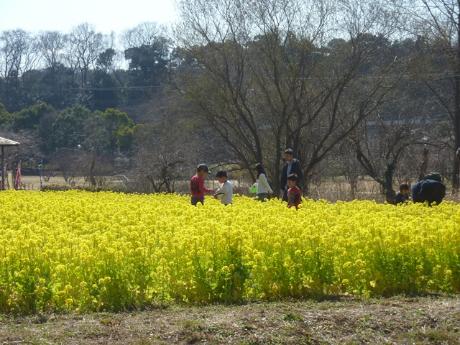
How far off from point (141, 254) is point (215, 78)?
23952 mm

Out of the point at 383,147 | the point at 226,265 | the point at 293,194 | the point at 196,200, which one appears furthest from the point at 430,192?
the point at 383,147

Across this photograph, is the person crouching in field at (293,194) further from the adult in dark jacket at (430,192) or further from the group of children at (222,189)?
the adult in dark jacket at (430,192)

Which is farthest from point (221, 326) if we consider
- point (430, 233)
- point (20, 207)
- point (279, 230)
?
point (20, 207)

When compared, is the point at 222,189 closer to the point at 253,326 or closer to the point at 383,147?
the point at 253,326

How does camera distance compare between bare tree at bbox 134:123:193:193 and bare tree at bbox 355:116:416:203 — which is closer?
bare tree at bbox 355:116:416:203

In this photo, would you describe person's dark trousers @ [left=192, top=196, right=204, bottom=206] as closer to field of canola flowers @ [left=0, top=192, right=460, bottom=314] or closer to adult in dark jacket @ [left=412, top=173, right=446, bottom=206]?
adult in dark jacket @ [left=412, top=173, right=446, bottom=206]

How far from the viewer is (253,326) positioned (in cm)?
732

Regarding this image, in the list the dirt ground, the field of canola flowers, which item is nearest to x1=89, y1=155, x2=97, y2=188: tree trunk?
the field of canola flowers

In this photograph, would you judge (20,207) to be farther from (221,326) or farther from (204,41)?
(204,41)

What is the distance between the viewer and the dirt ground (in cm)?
713

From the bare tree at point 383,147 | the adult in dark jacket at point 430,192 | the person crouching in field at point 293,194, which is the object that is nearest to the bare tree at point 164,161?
the bare tree at point 383,147

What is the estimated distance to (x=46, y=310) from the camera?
27.6 ft

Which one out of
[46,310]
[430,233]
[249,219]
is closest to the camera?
[46,310]

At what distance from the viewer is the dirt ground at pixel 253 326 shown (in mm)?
7129
